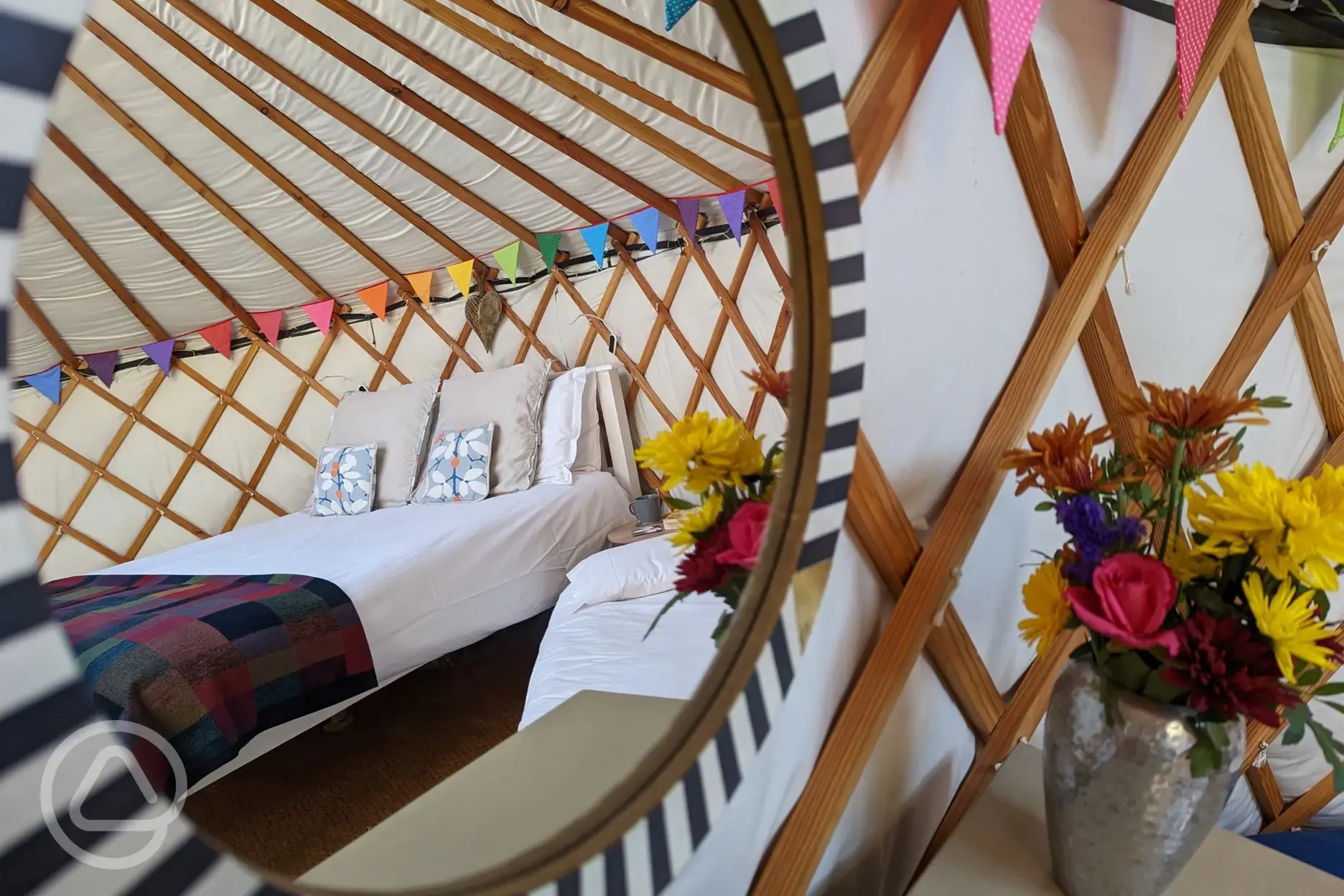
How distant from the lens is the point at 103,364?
1.21ft

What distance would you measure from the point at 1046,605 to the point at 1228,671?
A: 0.14m

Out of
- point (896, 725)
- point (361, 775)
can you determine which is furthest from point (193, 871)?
point (896, 725)

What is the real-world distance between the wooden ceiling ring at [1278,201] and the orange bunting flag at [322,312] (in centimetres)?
120

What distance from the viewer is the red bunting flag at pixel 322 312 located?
1.59 ft

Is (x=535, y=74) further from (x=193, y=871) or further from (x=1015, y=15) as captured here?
(x=193, y=871)

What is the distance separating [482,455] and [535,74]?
48 centimetres

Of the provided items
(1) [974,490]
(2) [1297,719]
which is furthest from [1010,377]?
(2) [1297,719]

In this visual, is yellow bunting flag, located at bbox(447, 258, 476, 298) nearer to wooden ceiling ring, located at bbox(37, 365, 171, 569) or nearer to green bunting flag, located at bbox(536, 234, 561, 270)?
green bunting flag, located at bbox(536, 234, 561, 270)

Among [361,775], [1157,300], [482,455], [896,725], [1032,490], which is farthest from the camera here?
[1157,300]

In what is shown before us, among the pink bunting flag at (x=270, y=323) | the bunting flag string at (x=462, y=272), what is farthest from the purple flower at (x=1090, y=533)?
the pink bunting flag at (x=270, y=323)

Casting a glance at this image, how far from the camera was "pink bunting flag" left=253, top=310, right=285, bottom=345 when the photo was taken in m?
0.47

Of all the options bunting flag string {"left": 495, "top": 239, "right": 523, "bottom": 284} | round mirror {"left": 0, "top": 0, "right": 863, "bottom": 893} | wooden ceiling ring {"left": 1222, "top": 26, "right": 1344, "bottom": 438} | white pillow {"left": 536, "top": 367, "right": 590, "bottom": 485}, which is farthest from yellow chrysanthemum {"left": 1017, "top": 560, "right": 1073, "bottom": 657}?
wooden ceiling ring {"left": 1222, "top": 26, "right": 1344, "bottom": 438}

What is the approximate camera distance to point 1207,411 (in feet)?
2.09

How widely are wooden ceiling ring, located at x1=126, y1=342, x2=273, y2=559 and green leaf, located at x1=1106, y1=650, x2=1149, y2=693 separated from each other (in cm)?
70
